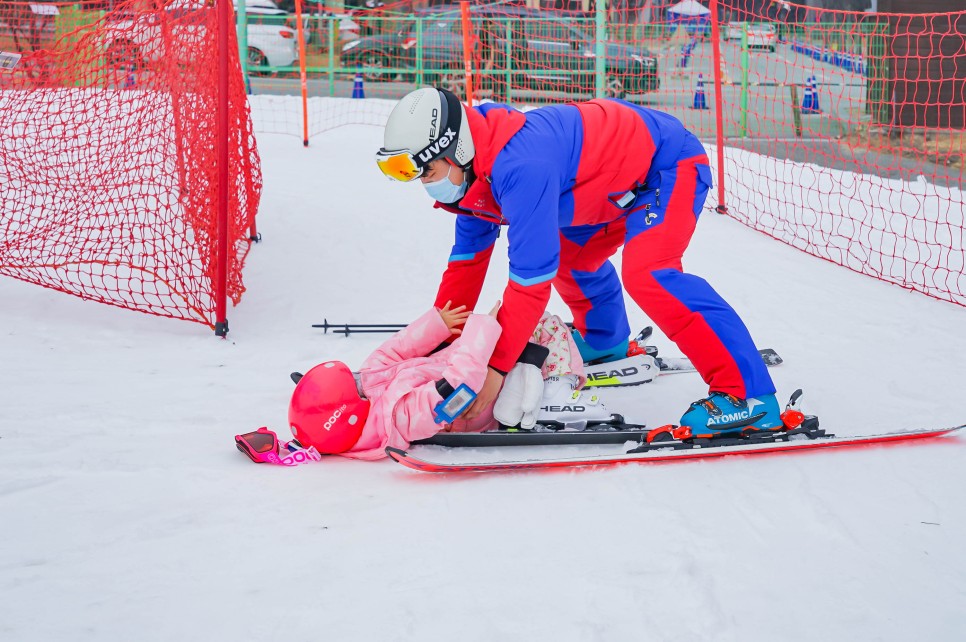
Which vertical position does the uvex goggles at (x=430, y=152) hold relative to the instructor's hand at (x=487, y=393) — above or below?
above

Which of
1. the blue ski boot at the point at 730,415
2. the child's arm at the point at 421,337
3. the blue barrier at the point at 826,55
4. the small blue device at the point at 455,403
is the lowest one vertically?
the blue ski boot at the point at 730,415

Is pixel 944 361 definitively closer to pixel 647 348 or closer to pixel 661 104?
pixel 647 348

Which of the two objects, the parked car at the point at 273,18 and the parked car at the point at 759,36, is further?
the parked car at the point at 273,18

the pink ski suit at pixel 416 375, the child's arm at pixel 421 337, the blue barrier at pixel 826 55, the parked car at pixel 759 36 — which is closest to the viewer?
the pink ski suit at pixel 416 375

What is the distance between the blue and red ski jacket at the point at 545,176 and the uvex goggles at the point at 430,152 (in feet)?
0.32

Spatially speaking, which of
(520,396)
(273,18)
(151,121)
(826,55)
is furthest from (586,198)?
(273,18)

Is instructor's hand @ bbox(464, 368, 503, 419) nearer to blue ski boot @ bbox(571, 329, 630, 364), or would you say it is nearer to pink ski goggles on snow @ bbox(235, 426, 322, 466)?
pink ski goggles on snow @ bbox(235, 426, 322, 466)

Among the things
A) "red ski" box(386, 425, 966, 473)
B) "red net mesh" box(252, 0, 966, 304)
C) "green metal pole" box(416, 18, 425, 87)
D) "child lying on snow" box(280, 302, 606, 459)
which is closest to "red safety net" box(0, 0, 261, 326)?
"child lying on snow" box(280, 302, 606, 459)

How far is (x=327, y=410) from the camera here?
3387 millimetres

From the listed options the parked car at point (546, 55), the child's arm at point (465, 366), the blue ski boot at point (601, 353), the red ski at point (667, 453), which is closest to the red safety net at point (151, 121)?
the blue ski boot at point (601, 353)

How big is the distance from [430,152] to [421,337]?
2.94 feet

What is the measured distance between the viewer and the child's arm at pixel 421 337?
12.6 ft

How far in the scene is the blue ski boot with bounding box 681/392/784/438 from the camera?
3.45 meters

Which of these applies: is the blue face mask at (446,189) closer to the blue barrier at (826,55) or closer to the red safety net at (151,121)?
the red safety net at (151,121)
